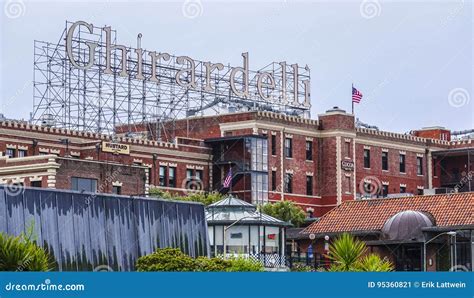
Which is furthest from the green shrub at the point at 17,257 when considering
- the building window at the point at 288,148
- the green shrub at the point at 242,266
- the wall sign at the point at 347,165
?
the wall sign at the point at 347,165

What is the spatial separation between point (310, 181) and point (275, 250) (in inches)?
2056

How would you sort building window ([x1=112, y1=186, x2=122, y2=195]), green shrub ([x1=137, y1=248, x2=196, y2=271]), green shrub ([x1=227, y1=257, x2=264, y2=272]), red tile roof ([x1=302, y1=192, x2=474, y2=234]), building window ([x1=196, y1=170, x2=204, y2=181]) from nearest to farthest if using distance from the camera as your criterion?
green shrub ([x1=137, y1=248, x2=196, y2=271]) → green shrub ([x1=227, y1=257, x2=264, y2=272]) → red tile roof ([x1=302, y1=192, x2=474, y2=234]) → building window ([x1=112, y1=186, x2=122, y2=195]) → building window ([x1=196, y1=170, x2=204, y2=181])

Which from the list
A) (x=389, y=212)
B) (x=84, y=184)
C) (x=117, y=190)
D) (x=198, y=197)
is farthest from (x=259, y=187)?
(x=389, y=212)

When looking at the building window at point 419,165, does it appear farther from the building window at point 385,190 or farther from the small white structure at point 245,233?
the small white structure at point 245,233

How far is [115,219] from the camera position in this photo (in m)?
51.6

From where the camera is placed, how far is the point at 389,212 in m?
74.8

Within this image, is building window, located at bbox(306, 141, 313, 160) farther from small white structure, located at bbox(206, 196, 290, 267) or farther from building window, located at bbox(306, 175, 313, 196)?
small white structure, located at bbox(206, 196, 290, 267)

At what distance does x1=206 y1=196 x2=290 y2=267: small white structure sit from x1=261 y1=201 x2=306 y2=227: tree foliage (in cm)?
3592

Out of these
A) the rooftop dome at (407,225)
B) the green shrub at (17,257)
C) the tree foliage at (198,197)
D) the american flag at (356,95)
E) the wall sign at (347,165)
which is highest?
the american flag at (356,95)

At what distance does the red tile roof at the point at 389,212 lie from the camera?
233ft

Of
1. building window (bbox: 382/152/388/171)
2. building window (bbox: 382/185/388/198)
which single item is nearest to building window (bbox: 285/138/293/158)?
building window (bbox: 382/185/388/198)

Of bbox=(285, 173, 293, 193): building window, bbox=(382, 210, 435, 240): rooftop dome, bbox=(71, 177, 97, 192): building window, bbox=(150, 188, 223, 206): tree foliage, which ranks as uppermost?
bbox=(285, 173, 293, 193): building window

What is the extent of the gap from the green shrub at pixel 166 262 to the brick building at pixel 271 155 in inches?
1603

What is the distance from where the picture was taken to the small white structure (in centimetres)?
6319
